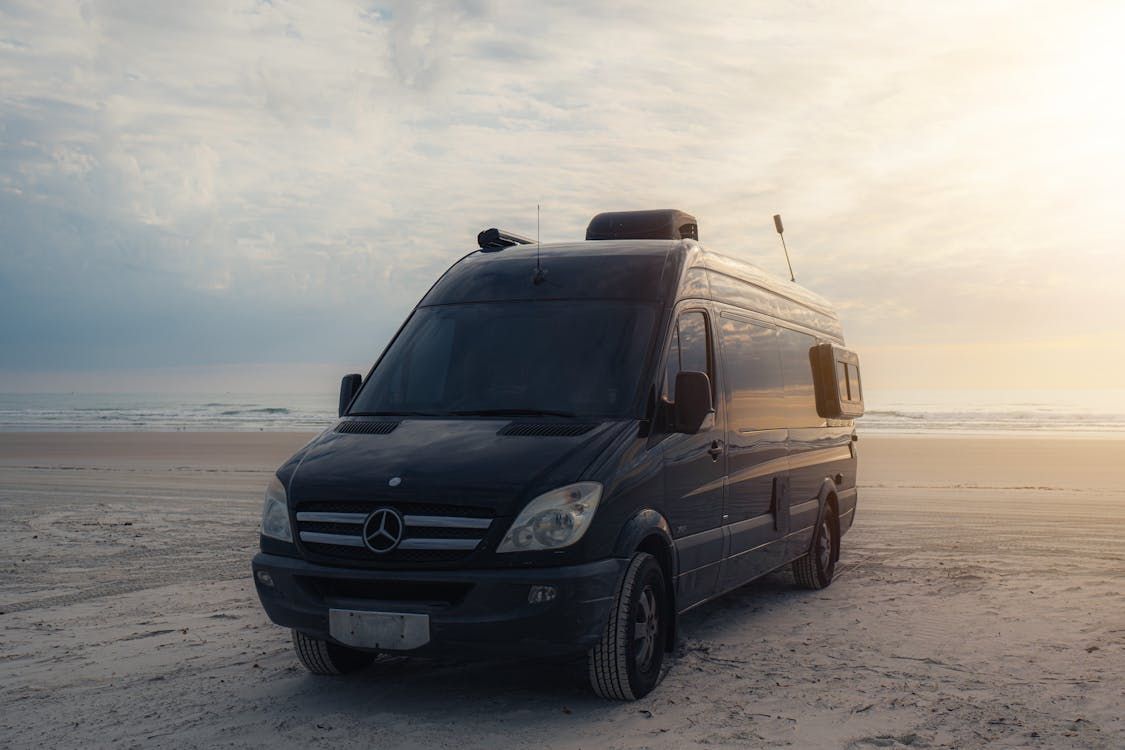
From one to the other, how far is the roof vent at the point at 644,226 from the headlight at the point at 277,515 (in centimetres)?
403

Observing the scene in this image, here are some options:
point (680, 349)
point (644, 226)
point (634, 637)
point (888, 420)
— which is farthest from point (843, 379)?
point (888, 420)

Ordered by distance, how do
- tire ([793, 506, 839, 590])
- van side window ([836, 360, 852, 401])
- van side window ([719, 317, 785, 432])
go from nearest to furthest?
van side window ([719, 317, 785, 432]) < tire ([793, 506, 839, 590]) < van side window ([836, 360, 852, 401])

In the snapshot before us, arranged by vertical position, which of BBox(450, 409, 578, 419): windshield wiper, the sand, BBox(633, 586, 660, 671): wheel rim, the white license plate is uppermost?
BBox(450, 409, 578, 419): windshield wiper

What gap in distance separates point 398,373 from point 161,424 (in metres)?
48.4

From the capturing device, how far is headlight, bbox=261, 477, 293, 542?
619 cm

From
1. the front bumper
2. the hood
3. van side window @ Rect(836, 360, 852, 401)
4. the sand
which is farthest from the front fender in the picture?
van side window @ Rect(836, 360, 852, 401)

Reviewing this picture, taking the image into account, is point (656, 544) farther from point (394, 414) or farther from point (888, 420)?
point (888, 420)

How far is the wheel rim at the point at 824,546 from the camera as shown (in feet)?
32.9

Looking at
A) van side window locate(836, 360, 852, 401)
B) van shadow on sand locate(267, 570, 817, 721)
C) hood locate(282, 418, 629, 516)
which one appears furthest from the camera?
van side window locate(836, 360, 852, 401)

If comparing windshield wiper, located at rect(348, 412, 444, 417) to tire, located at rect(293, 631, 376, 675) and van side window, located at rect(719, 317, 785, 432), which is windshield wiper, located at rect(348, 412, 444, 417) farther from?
van side window, located at rect(719, 317, 785, 432)

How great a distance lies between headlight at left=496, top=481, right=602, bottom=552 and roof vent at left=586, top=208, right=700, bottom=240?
399 cm

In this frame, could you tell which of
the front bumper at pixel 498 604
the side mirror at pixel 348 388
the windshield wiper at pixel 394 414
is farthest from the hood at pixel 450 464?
the side mirror at pixel 348 388

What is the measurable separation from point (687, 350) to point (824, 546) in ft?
12.7

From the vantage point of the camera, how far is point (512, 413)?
651 centimetres
